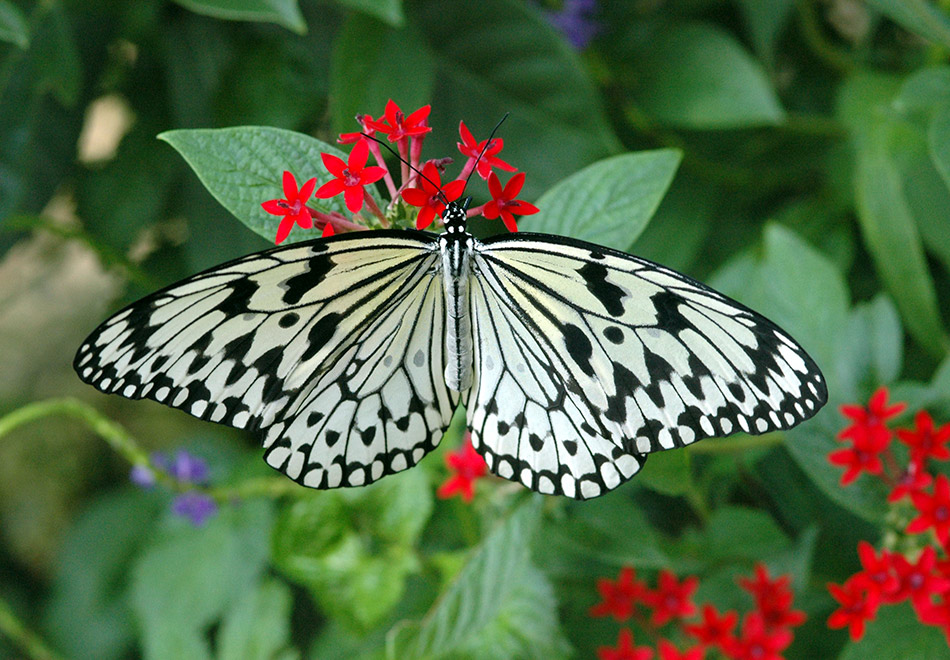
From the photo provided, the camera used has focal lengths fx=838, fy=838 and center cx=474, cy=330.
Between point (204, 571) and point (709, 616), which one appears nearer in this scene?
point (709, 616)

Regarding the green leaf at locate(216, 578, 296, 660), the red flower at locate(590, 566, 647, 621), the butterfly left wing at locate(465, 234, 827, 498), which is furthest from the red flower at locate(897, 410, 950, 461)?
the green leaf at locate(216, 578, 296, 660)

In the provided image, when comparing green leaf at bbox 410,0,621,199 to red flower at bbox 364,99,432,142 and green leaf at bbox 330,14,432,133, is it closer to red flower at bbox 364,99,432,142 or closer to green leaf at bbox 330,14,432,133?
green leaf at bbox 330,14,432,133

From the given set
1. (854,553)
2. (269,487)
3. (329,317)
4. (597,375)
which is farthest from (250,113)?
(854,553)

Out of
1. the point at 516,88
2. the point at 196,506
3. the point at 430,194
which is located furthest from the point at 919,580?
the point at 196,506

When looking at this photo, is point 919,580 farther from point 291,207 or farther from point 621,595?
point 291,207

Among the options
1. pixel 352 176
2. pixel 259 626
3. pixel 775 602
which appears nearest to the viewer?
pixel 352 176

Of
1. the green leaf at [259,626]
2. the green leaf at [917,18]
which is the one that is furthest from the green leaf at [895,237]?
the green leaf at [259,626]

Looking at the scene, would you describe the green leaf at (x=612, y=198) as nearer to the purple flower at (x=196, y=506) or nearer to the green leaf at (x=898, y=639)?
the green leaf at (x=898, y=639)
